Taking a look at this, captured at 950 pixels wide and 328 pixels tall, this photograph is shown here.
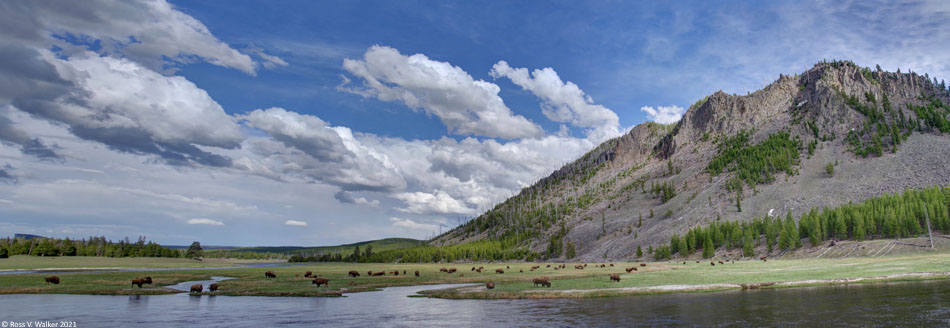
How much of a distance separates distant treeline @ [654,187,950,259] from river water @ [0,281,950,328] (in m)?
117

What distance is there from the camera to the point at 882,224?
139875 millimetres

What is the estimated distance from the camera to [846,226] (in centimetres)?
14350

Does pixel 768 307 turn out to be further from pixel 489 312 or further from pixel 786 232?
pixel 786 232

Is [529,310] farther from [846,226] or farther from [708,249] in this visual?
[846,226]

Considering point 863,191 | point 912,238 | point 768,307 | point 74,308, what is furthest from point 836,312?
point 863,191

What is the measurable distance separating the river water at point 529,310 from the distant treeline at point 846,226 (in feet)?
384

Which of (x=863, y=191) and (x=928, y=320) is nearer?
(x=928, y=320)

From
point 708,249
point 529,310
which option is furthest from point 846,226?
point 529,310

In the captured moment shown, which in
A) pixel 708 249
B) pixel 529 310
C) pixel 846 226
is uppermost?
pixel 846 226

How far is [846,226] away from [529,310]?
516 feet

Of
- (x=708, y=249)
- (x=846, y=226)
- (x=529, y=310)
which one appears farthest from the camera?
(x=708, y=249)

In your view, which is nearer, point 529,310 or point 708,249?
point 529,310

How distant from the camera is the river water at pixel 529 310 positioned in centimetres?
2712

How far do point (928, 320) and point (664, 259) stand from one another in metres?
149
